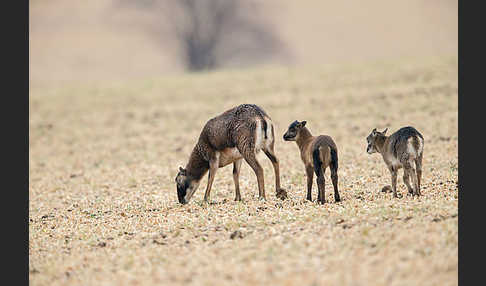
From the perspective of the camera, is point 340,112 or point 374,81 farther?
point 374,81

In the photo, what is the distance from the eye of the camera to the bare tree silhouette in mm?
59125

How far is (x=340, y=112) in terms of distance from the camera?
28.7m

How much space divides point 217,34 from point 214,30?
20.7 inches

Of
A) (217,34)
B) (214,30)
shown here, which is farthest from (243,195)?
(214,30)

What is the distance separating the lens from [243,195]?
1578cm

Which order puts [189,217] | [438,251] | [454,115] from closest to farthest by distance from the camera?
[438,251] < [189,217] < [454,115]

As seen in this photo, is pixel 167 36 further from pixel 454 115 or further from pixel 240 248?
pixel 240 248

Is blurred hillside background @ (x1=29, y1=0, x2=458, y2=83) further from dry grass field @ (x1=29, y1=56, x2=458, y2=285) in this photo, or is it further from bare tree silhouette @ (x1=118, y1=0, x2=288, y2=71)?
dry grass field @ (x1=29, y1=56, x2=458, y2=285)

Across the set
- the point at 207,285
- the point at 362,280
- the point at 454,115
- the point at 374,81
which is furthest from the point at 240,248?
the point at 374,81

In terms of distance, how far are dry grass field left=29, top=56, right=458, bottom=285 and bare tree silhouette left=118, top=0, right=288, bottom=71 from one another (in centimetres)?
2075

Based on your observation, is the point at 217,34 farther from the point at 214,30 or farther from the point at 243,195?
the point at 243,195

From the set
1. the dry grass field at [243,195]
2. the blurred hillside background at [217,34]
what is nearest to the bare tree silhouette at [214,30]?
the blurred hillside background at [217,34]

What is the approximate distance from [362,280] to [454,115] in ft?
63.1

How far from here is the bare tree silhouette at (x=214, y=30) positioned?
59.1 meters
